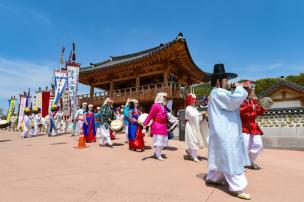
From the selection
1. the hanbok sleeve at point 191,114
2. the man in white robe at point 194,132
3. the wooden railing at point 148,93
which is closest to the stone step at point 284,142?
the man in white robe at point 194,132

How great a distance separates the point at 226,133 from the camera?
3566 millimetres

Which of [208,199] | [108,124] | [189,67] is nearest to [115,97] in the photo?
[189,67]

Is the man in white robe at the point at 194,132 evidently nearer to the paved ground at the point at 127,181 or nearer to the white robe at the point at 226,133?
the paved ground at the point at 127,181

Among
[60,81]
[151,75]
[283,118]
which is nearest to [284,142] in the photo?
[283,118]

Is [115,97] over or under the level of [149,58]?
under

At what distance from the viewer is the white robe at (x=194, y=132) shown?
5953 mm

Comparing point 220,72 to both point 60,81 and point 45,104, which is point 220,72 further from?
point 45,104

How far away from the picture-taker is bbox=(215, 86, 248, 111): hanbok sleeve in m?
3.46

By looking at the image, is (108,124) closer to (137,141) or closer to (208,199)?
(137,141)

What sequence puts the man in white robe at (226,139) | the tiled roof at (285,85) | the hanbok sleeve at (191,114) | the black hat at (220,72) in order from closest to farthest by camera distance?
1. the man in white robe at (226,139)
2. the black hat at (220,72)
3. the hanbok sleeve at (191,114)
4. the tiled roof at (285,85)

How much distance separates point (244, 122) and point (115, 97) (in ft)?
57.1

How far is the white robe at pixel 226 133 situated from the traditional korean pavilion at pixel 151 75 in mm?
12723

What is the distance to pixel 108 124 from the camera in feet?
27.6

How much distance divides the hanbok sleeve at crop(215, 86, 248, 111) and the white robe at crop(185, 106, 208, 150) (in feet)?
7.86
